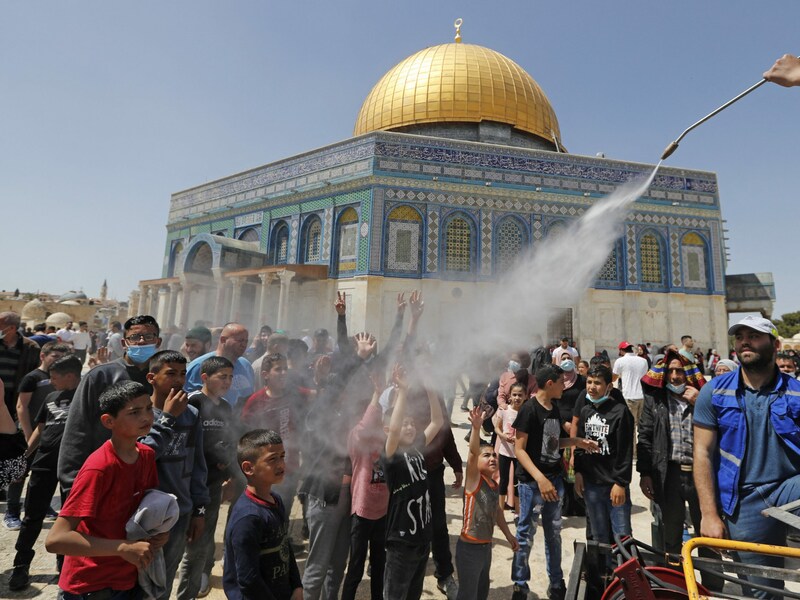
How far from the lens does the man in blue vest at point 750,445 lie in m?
2.67

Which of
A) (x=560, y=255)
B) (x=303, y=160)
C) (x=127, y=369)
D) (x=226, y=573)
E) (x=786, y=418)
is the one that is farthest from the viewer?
(x=303, y=160)

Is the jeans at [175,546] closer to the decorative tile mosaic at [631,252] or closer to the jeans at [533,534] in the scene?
the jeans at [533,534]

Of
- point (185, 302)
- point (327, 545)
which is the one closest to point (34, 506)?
point (327, 545)

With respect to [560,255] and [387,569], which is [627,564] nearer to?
[387,569]

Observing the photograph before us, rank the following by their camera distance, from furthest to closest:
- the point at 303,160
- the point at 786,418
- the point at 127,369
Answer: the point at 303,160 → the point at 127,369 → the point at 786,418

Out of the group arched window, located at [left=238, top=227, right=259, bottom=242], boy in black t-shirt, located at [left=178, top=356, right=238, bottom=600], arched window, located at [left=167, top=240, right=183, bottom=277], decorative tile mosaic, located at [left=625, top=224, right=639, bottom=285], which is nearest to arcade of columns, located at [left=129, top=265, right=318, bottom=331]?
arched window, located at [left=167, top=240, right=183, bottom=277]

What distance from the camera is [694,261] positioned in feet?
72.8

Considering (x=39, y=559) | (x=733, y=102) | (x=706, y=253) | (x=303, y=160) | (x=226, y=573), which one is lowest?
(x=39, y=559)

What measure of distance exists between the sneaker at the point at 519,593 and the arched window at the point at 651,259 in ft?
70.3

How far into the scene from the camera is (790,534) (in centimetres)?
279

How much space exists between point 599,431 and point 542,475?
2.24 feet

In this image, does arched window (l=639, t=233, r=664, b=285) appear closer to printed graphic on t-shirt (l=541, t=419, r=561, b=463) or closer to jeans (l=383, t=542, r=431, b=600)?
printed graphic on t-shirt (l=541, t=419, r=561, b=463)

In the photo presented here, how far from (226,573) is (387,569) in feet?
3.51

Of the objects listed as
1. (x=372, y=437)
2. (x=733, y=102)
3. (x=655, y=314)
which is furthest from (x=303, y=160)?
(x=372, y=437)
